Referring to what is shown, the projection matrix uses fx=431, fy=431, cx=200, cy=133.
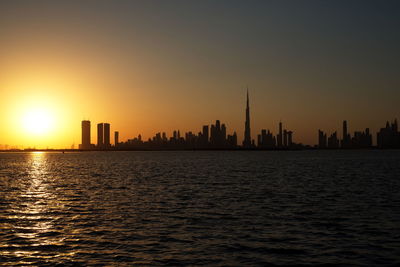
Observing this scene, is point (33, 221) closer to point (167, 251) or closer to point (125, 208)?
point (125, 208)

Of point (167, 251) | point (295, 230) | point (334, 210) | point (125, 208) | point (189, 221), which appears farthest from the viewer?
point (125, 208)

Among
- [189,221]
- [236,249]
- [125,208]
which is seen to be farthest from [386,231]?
[125,208]

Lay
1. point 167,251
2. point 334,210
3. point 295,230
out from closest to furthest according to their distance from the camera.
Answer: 1. point 167,251
2. point 295,230
3. point 334,210

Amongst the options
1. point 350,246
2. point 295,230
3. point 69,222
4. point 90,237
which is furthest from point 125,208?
point 350,246

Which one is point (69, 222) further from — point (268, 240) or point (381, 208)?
point (381, 208)

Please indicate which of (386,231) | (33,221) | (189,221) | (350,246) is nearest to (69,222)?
(33,221)

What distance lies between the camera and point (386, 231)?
1228 inches

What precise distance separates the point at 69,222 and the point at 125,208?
8650 millimetres

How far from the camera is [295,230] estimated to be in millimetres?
31797

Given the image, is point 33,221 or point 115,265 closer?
point 115,265

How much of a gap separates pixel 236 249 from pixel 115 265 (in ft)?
24.6

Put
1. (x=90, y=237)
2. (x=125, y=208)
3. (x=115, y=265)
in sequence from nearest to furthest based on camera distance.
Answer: (x=115, y=265), (x=90, y=237), (x=125, y=208)

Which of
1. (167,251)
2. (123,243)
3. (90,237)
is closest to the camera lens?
(167,251)

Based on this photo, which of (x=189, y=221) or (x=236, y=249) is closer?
(x=236, y=249)
